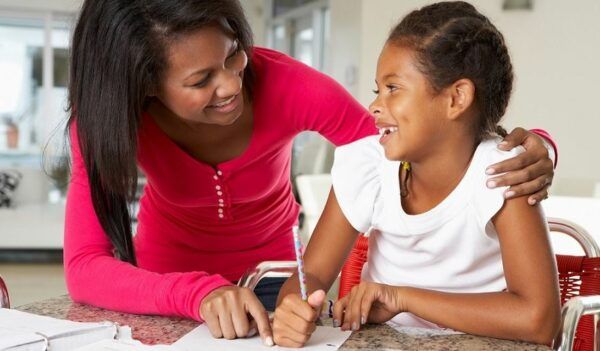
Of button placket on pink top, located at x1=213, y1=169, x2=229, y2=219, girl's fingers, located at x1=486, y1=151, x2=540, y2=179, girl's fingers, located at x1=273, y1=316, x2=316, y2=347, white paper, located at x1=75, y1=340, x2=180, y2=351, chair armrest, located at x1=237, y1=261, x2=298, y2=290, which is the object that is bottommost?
white paper, located at x1=75, y1=340, x2=180, y2=351

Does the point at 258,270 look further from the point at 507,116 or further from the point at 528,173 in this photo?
the point at 507,116

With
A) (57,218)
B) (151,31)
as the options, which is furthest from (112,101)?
(57,218)

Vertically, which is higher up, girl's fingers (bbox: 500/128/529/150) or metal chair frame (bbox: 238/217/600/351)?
girl's fingers (bbox: 500/128/529/150)

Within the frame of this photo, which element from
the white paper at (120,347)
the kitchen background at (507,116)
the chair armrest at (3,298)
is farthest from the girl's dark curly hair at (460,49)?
the kitchen background at (507,116)

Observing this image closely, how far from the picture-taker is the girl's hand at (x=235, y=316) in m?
1.02

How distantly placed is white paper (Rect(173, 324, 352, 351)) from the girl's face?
12.2 inches

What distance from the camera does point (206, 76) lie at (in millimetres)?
1286

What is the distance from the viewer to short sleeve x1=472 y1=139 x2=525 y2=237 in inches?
45.7

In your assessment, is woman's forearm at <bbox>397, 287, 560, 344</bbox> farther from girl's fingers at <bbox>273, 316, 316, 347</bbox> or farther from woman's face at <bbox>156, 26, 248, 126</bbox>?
woman's face at <bbox>156, 26, 248, 126</bbox>

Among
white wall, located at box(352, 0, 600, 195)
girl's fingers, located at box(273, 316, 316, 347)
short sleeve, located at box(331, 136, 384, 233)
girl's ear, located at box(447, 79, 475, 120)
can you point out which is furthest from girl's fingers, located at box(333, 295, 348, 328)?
white wall, located at box(352, 0, 600, 195)

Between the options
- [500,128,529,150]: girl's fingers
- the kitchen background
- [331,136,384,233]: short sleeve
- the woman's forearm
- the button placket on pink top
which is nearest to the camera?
the woman's forearm

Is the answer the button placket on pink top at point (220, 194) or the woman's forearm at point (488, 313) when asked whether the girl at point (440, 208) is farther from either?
the button placket on pink top at point (220, 194)

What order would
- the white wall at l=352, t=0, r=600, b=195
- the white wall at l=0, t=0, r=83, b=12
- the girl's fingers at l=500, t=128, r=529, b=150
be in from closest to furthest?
the girl's fingers at l=500, t=128, r=529, b=150
the white wall at l=352, t=0, r=600, b=195
the white wall at l=0, t=0, r=83, b=12

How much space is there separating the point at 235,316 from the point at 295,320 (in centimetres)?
8
